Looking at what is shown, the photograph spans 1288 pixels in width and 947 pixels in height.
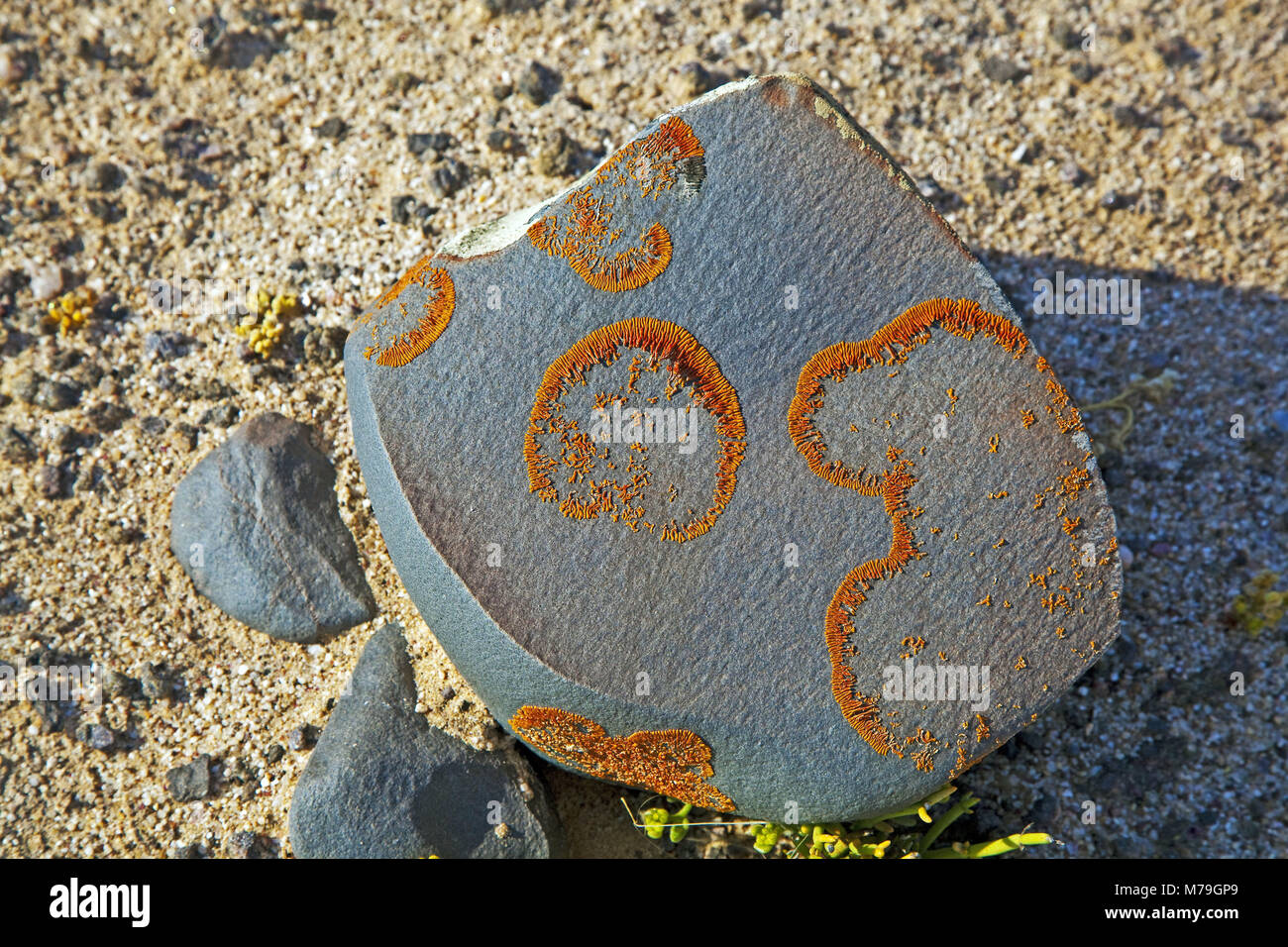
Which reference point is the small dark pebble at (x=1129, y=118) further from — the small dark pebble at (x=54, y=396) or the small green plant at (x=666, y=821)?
the small dark pebble at (x=54, y=396)

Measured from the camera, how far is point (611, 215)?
3.24 m

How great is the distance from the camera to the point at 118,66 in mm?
4809

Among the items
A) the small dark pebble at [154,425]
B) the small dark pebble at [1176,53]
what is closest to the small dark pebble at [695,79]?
the small dark pebble at [1176,53]

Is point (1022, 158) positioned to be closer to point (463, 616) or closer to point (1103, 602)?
point (1103, 602)

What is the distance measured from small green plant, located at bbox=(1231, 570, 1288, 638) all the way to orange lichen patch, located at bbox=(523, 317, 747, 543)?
2589 millimetres

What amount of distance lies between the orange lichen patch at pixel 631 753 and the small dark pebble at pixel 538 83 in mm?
3133

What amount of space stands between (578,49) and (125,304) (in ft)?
8.53

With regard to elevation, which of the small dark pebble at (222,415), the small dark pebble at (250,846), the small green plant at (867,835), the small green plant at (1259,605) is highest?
the small dark pebble at (222,415)

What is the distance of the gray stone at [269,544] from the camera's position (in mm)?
3723

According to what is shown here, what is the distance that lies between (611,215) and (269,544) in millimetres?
1897

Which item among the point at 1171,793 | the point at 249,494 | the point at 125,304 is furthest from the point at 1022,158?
the point at 125,304

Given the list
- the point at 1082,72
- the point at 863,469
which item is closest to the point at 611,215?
the point at 863,469

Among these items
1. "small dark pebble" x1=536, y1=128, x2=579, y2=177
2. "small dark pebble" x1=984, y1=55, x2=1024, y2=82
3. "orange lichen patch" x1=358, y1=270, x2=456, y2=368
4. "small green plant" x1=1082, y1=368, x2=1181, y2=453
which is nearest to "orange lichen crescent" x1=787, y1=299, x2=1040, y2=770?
"orange lichen patch" x1=358, y1=270, x2=456, y2=368

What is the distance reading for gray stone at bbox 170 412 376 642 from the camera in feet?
12.2
